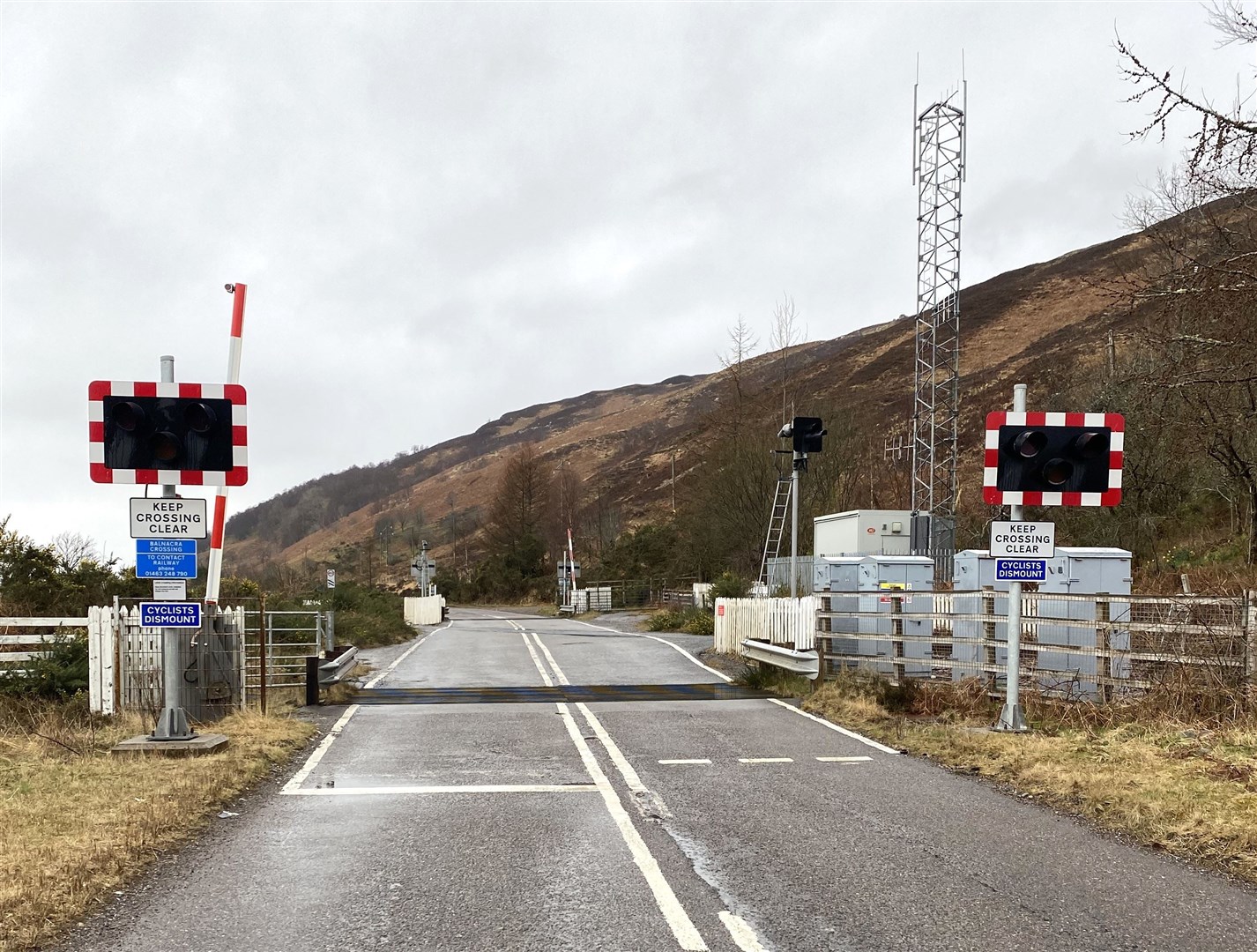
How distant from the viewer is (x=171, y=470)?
9.34m

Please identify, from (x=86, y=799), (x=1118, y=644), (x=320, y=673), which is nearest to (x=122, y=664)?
(x=320, y=673)

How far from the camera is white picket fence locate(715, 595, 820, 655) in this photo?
50.2 feet

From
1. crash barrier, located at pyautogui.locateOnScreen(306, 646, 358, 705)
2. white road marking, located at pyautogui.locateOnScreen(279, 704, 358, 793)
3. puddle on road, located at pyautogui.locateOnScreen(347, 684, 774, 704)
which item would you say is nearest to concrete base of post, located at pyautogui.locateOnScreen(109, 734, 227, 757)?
white road marking, located at pyautogui.locateOnScreen(279, 704, 358, 793)

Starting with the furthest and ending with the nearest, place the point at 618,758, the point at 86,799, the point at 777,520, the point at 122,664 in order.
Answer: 1. the point at 777,520
2. the point at 122,664
3. the point at 618,758
4. the point at 86,799

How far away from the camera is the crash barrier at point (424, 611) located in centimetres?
4997

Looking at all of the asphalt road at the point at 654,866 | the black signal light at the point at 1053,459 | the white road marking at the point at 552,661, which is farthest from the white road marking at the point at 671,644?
the black signal light at the point at 1053,459

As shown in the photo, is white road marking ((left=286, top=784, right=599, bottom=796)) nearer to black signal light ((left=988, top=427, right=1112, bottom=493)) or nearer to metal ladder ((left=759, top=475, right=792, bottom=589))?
black signal light ((left=988, top=427, right=1112, bottom=493))

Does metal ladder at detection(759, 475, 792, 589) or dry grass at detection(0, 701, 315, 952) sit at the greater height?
metal ladder at detection(759, 475, 792, 589)

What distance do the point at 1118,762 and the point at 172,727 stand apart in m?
8.32

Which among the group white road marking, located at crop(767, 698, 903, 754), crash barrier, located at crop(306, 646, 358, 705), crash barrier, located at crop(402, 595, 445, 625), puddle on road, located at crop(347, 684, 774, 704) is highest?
crash barrier, located at crop(306, 646, 358, 705)

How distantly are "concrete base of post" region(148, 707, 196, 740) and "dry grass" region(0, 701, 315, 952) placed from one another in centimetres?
38

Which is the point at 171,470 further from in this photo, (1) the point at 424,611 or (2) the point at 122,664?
(1) the point at 424,611

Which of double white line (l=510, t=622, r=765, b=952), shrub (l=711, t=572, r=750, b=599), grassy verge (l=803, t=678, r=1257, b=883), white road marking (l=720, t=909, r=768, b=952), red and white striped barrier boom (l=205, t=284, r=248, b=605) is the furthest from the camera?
shrub (l=711, t=572, r=750, b=599)

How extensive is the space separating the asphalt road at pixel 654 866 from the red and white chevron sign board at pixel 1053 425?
2.85 meters
